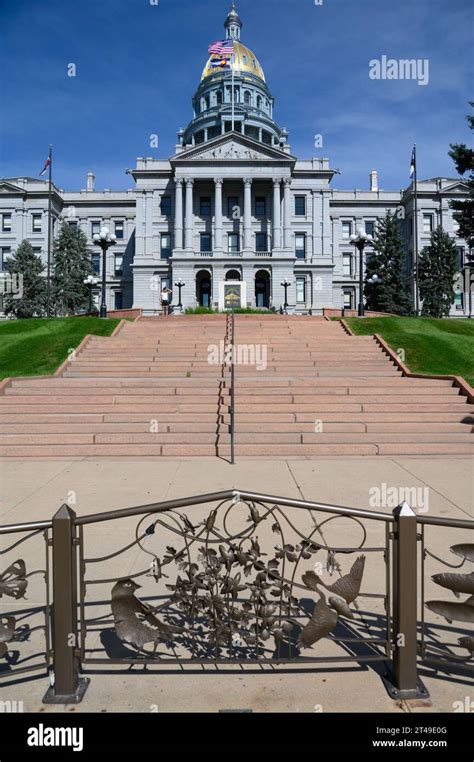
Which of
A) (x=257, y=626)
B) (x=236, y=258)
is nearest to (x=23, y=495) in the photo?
(x=257, y=626)

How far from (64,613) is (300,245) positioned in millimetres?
62381

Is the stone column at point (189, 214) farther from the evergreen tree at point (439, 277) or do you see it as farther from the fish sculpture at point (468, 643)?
the fish sculpture at point (468, 643)

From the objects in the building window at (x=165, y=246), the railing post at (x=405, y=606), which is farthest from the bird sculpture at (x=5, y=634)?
the building window at (x=165, y=246)

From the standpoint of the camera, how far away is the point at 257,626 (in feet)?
10.4

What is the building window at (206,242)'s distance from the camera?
195ft

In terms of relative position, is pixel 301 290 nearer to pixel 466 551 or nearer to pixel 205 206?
pixel 205 206

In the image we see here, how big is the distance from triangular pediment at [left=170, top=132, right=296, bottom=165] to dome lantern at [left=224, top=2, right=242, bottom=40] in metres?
38.9

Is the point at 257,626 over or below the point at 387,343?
below

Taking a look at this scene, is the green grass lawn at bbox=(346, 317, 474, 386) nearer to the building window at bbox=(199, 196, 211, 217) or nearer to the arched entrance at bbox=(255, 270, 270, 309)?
the arched entrance at bbox=(255, 270, 270, 309)

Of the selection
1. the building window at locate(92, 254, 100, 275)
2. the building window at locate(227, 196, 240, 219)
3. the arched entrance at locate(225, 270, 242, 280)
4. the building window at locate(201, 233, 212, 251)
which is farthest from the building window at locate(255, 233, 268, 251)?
the building window at locate(92, 254, 100, 275)

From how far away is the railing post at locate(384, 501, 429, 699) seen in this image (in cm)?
296

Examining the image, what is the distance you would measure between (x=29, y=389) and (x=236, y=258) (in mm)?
45149

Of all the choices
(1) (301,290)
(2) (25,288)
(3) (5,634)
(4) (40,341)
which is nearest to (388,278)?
(1) (301,290)

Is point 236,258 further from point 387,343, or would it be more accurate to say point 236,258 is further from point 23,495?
point 23,495
